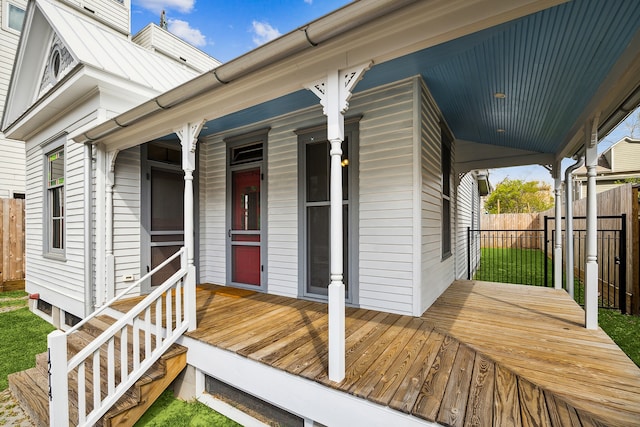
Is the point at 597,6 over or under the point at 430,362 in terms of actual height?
over

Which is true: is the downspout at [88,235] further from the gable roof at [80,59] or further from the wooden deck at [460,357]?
the gable roof at [80,59]

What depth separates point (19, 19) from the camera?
27.7 feet

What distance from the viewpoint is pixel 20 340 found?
13.7 ft

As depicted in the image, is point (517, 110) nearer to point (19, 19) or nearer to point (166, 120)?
point (166, 120)

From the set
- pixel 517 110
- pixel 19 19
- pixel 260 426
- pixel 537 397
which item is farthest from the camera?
A: pixel 19 19

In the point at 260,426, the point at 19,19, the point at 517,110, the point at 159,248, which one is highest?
the point at 19,19

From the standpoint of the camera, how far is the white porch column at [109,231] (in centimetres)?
419

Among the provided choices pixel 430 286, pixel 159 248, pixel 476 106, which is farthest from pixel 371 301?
pixel 159 248

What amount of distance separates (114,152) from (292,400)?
13.3 ft

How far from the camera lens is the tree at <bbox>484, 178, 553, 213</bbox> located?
24531mm

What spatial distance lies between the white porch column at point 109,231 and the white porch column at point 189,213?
1.71m

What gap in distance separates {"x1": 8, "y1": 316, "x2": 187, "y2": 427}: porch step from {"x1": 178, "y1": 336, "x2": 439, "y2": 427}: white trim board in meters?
0.21

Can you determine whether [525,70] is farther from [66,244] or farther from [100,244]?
[66,244]

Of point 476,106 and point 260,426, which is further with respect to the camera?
point 476,106
